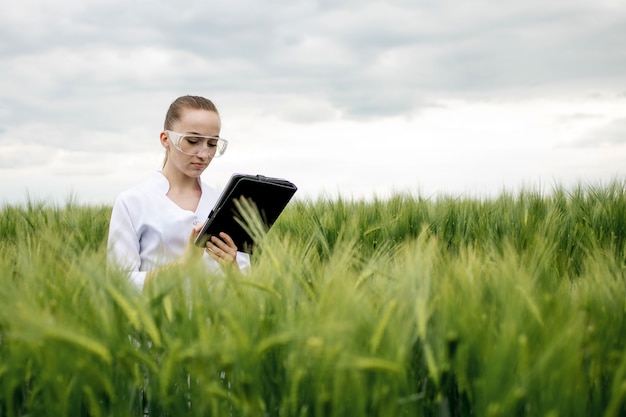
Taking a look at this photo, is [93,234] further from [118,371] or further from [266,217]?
[118,371]

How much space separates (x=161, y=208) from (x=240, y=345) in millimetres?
1734

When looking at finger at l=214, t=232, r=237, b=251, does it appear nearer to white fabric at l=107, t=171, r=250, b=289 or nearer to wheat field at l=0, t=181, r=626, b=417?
white fabric at l=107, t=171, r=250, b=289

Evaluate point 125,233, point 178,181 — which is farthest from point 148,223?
point 178,181

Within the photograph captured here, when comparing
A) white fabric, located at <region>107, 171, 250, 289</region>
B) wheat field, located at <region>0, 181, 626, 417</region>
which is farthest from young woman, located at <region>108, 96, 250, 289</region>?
wheat field, located at <region>0, 181, 626, 417</region>

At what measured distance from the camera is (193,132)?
279 centimetres

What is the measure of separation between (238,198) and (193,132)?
0.51 metres

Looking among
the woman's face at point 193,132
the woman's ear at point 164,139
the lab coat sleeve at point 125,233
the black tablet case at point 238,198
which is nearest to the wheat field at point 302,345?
the black tablet case at point 238,198

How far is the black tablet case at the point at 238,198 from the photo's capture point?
2389mm

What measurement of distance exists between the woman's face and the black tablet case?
0.40m

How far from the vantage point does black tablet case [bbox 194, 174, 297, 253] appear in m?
2.39

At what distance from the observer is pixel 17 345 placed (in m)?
1.19

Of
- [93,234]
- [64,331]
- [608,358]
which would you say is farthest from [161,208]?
[608,358]

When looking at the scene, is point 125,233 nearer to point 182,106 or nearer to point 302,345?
point 182,106

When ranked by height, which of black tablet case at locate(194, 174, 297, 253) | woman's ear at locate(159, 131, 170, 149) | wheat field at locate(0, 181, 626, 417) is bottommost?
wheat field at locate(0, 181, 626, 417)
